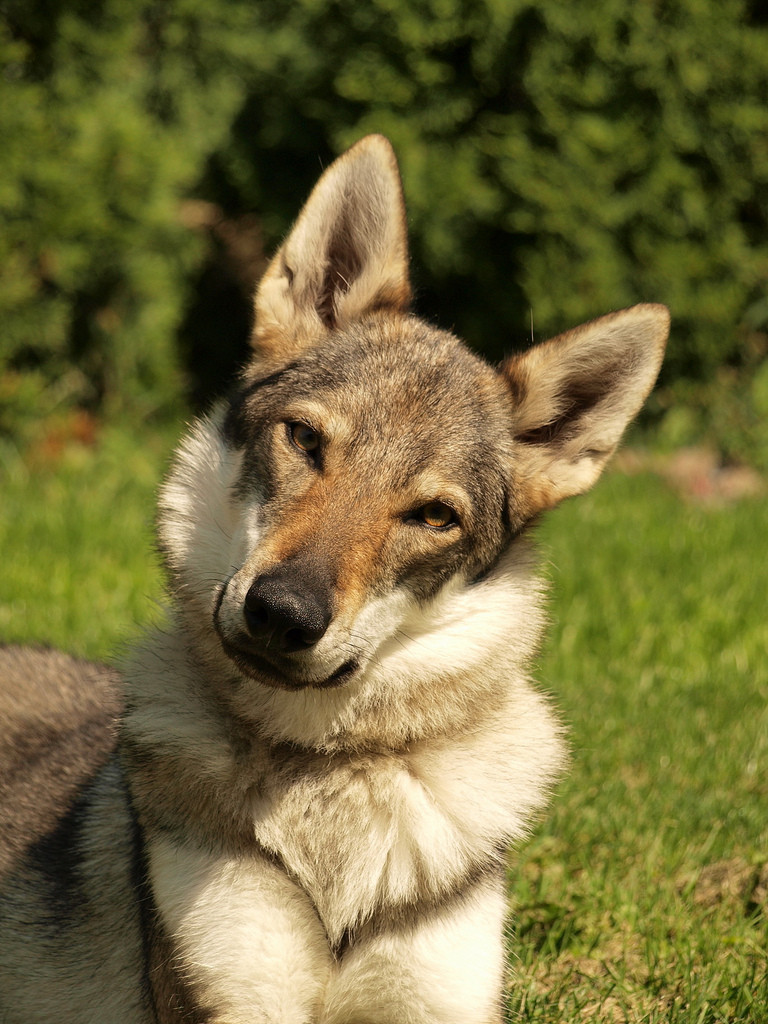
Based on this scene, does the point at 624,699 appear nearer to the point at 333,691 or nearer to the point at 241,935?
the point at 333,691

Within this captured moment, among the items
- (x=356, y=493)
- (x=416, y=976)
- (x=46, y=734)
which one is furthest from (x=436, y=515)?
(x=46, y=734)

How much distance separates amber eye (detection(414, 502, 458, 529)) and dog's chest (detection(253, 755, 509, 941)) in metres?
0.66

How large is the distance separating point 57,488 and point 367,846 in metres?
5.29

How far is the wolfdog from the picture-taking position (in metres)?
2.72

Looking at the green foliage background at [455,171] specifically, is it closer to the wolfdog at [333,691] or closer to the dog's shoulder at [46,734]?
→ the dog's shoulder at [46,734]

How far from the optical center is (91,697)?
411 centimetres

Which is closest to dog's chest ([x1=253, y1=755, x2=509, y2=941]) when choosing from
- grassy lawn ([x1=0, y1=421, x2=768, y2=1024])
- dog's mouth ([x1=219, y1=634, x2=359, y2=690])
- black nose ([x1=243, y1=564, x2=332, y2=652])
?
dog's mouth ([x1=219, y1=634, x2=359, y2=690])

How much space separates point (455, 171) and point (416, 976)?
22.2 ft

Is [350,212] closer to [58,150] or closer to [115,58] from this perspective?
[58,150]

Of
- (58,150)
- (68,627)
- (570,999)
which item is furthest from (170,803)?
(58,150)

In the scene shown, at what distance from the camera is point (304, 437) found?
3123mm

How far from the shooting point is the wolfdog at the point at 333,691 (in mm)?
2723

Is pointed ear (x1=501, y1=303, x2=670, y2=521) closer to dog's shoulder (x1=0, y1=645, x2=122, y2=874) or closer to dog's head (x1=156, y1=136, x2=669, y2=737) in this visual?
dog's head (x1=156, y1=136, x2=669, y2=737)

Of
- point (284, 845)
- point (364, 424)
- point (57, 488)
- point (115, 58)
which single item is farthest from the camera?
point (115, 58)
